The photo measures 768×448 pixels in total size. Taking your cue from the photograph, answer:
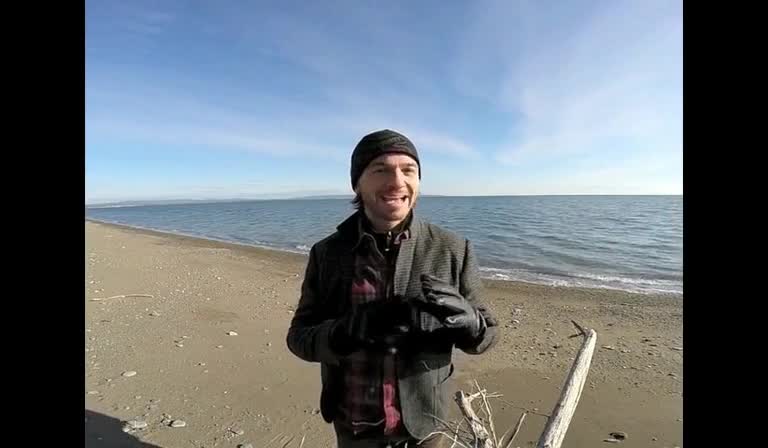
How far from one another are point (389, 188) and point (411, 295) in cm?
50

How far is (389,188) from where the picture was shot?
1633mm

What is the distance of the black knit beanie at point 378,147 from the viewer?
1646 millimetres

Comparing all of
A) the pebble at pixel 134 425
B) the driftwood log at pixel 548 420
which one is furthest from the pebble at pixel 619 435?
the pebble at pixel 134 425

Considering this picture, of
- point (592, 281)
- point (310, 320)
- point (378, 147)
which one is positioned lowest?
point (592, 281)

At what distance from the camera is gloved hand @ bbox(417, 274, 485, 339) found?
1477 millimetres

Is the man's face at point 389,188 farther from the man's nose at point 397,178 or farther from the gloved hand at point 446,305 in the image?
the gloved hand at point 446,305

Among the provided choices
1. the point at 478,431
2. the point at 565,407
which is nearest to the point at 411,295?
the point at 478,431

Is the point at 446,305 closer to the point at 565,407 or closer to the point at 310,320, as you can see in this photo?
the point at 310,320

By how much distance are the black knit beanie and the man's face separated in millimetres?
24
